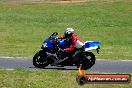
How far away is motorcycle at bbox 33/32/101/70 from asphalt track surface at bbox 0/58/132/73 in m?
0.23

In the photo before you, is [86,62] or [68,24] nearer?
[86,62]

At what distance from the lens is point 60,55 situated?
58.3ft

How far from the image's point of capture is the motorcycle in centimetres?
1762

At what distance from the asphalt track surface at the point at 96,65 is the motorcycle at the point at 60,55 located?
0.76ft

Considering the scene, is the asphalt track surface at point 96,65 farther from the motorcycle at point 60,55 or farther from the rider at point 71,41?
the rider at point 71,41

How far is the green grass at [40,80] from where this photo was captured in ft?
42.2

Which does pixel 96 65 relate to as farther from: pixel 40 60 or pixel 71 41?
pixel 40 60

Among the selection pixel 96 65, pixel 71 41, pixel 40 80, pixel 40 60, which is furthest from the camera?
pixel 96 65

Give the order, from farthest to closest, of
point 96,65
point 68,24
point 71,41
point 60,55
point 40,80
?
point 68,24 → point 96,65 → point 60,55 → point 71,41 → point 40,80

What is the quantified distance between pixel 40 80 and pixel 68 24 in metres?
29.0

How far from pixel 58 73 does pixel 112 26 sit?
2692 cm

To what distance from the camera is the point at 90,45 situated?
57.9 ft

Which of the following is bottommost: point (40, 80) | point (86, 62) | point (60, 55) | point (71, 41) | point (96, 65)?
point (96, 65)

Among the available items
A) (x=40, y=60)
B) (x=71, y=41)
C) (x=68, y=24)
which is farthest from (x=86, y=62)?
(x=68, y=24)
